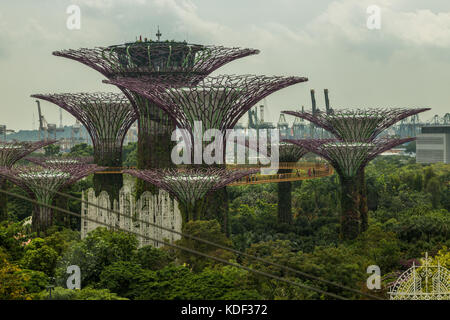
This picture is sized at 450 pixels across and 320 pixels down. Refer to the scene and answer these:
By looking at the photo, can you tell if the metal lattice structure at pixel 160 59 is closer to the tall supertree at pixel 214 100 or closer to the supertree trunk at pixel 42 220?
the tall supertree at pixel 214 100

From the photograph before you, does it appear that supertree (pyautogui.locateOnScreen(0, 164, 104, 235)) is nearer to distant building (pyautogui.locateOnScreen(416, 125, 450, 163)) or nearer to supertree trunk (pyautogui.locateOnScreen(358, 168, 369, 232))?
supertree trunk (pyautogui.locateOnScreen(358, 168, 369, 232))

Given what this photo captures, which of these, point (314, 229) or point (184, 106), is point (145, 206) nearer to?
point (184, 106)

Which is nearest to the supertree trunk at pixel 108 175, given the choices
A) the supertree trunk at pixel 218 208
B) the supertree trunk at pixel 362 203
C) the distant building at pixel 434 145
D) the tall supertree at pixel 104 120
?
the tall supertree at pixel 104 120

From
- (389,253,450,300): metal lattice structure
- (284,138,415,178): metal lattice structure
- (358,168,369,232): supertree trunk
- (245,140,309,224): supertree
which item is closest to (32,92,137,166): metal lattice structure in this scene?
(245,140,309,224): supertree
